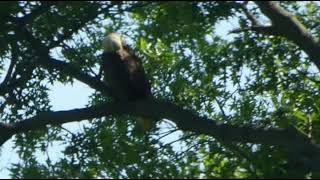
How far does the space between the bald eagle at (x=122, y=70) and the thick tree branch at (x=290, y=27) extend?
1490mm

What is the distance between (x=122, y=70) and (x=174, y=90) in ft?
3.72

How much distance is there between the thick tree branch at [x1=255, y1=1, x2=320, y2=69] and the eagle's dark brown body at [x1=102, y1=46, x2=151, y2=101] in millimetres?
1498

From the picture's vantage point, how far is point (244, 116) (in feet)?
29.0

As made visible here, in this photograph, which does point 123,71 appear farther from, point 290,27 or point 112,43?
point 290,27

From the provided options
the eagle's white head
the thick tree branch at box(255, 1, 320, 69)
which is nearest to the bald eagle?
the eagle's white head

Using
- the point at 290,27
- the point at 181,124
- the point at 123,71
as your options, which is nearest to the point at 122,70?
the point at 123,71

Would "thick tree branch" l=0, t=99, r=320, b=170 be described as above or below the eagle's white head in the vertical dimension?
below

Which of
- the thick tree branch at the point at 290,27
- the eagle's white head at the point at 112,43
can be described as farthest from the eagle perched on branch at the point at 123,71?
the thick tree branch at the point at 290,27

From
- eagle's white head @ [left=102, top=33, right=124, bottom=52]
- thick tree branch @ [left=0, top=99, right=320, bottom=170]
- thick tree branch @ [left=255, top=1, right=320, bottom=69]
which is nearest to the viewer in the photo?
thick tree branch @ [left=0, top=99, right=320, bottom=170]

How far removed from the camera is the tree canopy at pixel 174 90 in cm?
605

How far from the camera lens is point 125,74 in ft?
24.9

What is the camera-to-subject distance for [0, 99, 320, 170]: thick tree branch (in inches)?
234

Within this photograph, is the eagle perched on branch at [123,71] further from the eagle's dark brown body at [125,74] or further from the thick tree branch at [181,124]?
the thick tree branch at [181,124]

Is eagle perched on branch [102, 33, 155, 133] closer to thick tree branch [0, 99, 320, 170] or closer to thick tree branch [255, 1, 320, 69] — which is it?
thick tree branch [0, 99, 320, 170]
